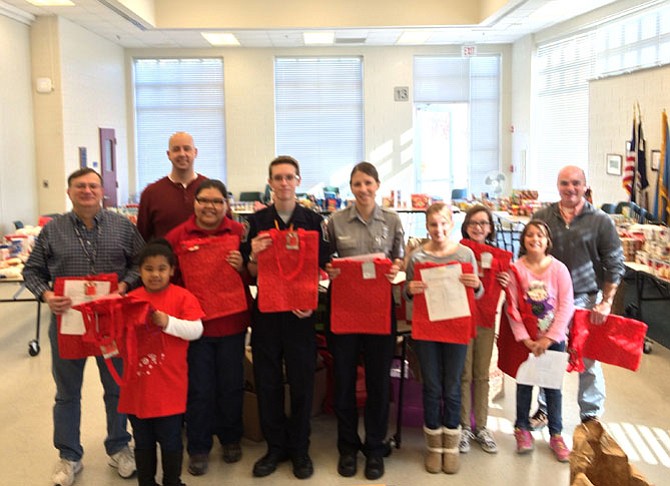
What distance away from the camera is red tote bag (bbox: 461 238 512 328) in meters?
3.33

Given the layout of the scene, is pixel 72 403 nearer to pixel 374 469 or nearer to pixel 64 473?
pixel 64 473

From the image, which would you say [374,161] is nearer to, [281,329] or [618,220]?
[618,220]

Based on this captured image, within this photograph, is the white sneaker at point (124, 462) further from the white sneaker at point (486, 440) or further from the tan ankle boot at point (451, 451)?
the white sneaker at point (486, 440)

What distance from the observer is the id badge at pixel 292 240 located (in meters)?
3.04

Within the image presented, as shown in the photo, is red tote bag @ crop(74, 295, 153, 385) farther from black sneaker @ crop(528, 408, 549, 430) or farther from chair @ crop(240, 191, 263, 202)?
chair @ crop(240, 191, 263, 202)

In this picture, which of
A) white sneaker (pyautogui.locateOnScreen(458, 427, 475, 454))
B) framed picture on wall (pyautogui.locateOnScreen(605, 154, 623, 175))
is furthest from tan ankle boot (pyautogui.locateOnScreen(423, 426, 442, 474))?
framed picture on wall (pyautogui.locateOnScreen(605, 154, 623, 175))

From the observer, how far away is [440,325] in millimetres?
3137

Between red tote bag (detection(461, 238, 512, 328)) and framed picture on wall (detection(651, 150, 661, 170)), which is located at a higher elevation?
framed picture on wall (detection(651, 150, 661, 170))

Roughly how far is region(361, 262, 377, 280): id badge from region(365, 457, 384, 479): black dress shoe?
39.8 inches

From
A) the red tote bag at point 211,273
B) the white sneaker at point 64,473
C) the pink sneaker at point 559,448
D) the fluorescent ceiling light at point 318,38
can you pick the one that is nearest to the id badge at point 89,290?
the red tote bag at point 211,273

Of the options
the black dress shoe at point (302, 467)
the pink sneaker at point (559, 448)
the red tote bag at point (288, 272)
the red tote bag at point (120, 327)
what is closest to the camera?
the red tote bag at point (120, 327)

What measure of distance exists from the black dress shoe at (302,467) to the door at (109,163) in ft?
28.4

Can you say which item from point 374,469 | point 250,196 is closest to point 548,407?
point 374,469

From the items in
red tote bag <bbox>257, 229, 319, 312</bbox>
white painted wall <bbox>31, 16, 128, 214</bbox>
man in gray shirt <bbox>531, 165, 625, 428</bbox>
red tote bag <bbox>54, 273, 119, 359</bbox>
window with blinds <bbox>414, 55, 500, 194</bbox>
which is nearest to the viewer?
red tote bag <bbox>54, 273, 119, 359</bbox>
